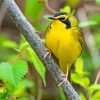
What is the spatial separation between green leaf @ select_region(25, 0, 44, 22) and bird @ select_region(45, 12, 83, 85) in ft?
1.32

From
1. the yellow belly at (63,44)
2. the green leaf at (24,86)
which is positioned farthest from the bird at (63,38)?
the green leaf at (24,86)

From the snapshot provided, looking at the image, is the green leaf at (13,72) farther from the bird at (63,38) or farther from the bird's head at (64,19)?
the bird's head at (64,19)

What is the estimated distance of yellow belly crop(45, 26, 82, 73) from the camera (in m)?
2.65

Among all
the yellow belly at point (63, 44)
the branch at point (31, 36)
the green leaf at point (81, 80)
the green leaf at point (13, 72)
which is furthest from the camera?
the green leaf at point (81, 80)

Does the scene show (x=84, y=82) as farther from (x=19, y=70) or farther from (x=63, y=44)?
(x=19, y=70)

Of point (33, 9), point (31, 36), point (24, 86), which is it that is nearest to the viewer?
point (31, 36)

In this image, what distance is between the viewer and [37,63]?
7.82ft

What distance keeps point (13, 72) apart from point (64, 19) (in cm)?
67

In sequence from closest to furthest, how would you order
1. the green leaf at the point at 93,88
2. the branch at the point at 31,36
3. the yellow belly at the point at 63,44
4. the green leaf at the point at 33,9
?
the branch at the point at 31,36 → the yellow belly at the point at 63,44 → the green leaf at the point at 93,88 → the green leaf at the point at 33,9

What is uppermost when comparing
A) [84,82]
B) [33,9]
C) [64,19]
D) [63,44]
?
[33,9]

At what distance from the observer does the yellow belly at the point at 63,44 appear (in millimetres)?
2654

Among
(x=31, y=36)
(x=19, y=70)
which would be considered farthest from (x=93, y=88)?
(x=31, y=36)

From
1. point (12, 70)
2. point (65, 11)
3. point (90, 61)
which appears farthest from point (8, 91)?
point (90, 61)

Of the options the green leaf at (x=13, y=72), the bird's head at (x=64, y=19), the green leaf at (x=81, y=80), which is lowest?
the green leaf at (x=13, y=72)
